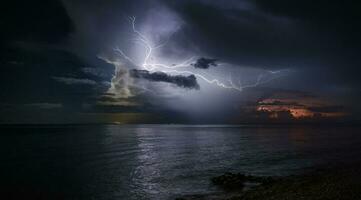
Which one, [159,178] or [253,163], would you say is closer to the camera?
[159,178]

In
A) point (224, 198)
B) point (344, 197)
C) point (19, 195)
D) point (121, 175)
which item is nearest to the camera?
point (344, 197)

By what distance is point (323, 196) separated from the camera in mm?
21109

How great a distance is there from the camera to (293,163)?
163ft

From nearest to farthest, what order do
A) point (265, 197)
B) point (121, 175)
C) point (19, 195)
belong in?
point (265, 197) < point (19, 195) < point (121, 175)

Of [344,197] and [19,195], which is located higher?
[344,197]

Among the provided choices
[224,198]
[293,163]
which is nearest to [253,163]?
[293,163]

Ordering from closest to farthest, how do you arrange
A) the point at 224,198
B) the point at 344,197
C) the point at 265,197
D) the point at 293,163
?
the point at 344,197 < the point at 265,197 < the point at 224,198 < the point at 293,163

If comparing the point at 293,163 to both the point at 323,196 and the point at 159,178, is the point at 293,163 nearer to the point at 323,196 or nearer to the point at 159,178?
the point at 159,178

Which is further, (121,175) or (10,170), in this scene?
(10,170)

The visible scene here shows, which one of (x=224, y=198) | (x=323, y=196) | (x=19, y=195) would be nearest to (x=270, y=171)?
(x=224, y=198)

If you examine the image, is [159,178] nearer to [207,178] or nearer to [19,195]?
[207,178]

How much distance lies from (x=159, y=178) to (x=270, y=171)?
14.9 metres

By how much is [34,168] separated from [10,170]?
3.25 metres

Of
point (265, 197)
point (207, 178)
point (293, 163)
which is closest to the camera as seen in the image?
point (265, 197)
